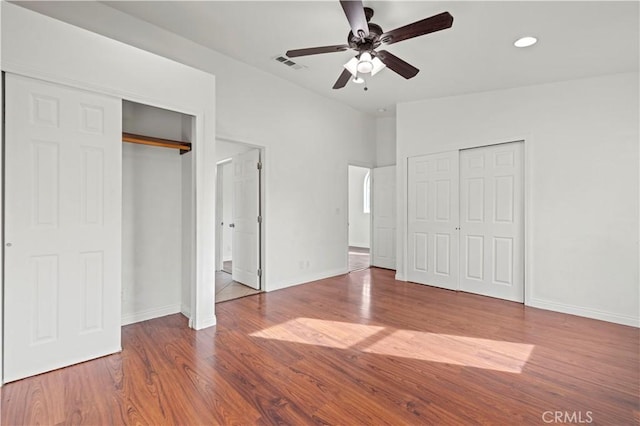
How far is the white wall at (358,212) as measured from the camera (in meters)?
9.59

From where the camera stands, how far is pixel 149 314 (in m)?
3.37

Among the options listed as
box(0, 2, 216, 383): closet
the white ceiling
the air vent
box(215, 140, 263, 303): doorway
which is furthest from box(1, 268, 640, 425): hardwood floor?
the air vent

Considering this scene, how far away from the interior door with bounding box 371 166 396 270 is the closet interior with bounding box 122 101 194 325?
12.9 ft

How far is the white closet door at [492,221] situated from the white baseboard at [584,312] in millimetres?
217

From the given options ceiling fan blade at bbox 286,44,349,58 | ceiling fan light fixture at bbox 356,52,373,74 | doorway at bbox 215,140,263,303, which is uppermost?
ceiling fan blade at bbox 286,44,349,58

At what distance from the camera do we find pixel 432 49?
3.46 meters

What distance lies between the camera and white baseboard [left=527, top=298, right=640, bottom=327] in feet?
11.3

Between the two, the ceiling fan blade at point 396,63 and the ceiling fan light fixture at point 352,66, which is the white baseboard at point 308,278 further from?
the ceiling fan blade at point 396,63

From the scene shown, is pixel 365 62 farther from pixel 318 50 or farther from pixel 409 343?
pixel 409 343

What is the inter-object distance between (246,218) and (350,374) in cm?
305

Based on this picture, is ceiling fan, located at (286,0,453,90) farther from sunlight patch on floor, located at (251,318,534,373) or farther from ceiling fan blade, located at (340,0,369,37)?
sunlight patch on floor, located at (251,318,534,373)

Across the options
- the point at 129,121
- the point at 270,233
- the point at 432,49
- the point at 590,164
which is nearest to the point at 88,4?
the point at 129,121

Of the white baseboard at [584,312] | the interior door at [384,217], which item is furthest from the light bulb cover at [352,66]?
the white baseboard at [584,312]

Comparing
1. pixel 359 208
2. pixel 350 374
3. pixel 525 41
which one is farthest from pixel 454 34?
pixel 359 208
